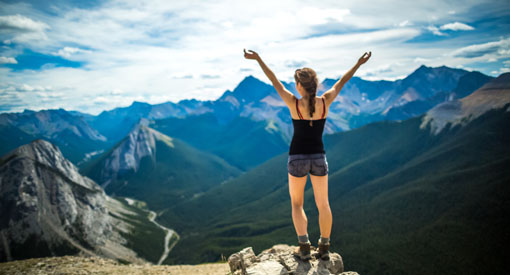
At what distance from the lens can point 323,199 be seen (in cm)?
1041

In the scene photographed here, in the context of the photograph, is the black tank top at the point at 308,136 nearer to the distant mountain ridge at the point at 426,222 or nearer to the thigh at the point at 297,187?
the thigh at the point at 297,187

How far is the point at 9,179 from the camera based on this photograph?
15450 centimetres

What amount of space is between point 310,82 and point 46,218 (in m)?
197

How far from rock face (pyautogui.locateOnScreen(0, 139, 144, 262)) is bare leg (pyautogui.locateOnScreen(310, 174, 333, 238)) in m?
175

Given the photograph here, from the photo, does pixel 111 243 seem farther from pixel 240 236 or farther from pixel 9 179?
pixel 240 236

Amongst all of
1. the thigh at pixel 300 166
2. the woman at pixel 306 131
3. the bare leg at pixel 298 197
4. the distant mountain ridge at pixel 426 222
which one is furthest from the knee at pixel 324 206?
the distant mountain ridge at pixel 426 222

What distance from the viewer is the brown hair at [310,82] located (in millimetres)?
9539

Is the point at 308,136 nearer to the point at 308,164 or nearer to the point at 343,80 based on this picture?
→ the point at 308,164

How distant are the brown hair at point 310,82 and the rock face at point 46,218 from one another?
177827 mm

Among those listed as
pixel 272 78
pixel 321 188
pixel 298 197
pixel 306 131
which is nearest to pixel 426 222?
pixel 321 188

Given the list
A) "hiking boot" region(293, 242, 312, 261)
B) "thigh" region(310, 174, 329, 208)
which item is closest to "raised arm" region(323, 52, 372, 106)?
"thigh" region(310, 174, 329, 208)

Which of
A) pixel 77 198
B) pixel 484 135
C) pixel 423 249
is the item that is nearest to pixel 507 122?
pixel 484 135

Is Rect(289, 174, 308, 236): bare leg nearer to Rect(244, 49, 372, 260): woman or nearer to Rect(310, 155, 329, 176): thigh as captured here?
Rect(244, 49, 372, 260): woman

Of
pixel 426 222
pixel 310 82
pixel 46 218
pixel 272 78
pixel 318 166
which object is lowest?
pixel 426 222
